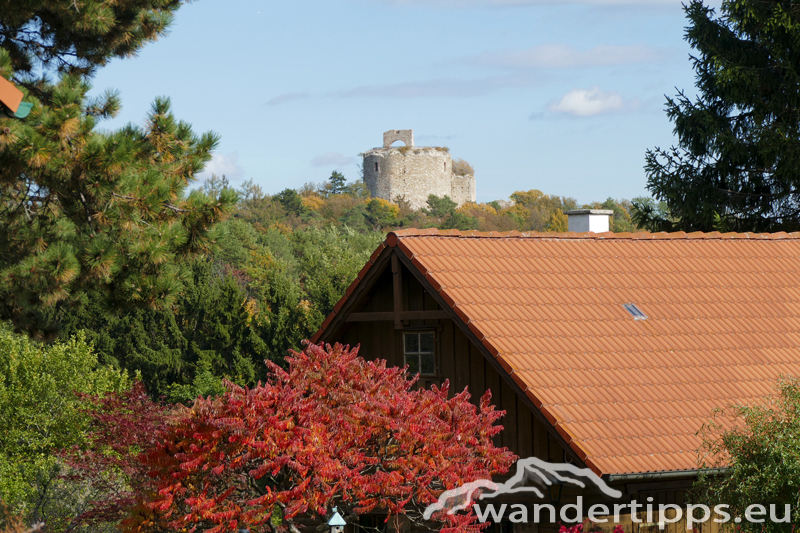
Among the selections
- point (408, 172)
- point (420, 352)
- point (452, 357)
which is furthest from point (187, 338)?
point (408, 172)

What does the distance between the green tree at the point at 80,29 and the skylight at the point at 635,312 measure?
26.7 ft

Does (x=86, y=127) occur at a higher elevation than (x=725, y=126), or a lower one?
lower

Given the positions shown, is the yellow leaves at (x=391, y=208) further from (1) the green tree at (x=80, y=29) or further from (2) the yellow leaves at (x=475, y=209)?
(1) the green tree at (x=80, y=29)

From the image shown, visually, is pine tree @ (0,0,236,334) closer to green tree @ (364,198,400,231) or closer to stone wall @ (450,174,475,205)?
green tree @ (364,198,400,231)

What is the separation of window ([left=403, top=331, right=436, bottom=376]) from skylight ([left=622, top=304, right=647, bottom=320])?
8.95 feet

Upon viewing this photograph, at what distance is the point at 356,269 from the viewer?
37.2 meters

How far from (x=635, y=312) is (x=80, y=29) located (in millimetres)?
8670

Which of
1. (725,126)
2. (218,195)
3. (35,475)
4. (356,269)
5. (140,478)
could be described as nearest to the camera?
(218,195)

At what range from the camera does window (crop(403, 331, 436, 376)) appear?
1198cm

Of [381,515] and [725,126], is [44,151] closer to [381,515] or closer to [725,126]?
[381,515]

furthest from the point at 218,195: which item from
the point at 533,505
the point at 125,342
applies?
the point at 125,342

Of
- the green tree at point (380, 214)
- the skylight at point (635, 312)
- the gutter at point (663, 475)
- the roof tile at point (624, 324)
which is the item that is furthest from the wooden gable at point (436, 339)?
the green tree at point (380, 214)

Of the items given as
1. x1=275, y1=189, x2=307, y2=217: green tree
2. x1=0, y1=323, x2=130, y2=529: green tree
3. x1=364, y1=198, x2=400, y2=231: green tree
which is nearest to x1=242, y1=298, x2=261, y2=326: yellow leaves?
x1=0, y1=323, x2=130, y2=529: green tree

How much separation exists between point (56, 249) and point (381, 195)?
83.2 metres
